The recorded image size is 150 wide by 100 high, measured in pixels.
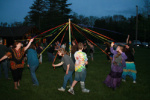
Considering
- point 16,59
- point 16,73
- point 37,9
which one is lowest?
point 16,73

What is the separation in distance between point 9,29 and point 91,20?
41408 millimetres

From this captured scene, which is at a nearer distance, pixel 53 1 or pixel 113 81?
pixel 113 81

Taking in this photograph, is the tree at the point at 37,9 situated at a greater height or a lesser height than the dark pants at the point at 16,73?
greater

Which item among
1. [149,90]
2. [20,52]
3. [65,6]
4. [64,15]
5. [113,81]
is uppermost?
[65,6]

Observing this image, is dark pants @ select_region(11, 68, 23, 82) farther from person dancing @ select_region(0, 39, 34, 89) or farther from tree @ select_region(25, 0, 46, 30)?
tree @ select_region(25, 0, 46, 30)

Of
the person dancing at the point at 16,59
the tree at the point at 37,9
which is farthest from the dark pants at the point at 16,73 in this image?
the tree at the point at 37,9

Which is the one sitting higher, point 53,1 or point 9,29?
point 53,1

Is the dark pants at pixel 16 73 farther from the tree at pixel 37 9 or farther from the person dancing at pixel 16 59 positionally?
the tree at pixel 37 9

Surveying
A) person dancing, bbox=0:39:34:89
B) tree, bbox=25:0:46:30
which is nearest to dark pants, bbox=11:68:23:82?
person dancing, bbox=0:39:34:89

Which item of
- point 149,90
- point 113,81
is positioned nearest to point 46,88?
point 113,81

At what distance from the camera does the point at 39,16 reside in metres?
42.8

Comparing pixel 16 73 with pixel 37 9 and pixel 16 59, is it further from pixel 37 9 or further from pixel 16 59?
pixel 37 9

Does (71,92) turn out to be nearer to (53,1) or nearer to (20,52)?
(20,52)

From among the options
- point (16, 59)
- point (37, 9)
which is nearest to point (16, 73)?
point (16, 59)
